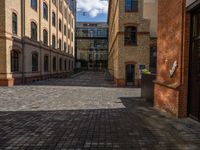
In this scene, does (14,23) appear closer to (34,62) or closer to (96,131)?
(34,62)

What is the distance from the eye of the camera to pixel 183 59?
26.6ft

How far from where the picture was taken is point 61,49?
44.6 meters

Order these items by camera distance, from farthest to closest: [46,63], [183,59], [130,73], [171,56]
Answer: [46,63], [130,73], [171,56], [183,59]

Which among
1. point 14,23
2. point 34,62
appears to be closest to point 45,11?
point 34,62

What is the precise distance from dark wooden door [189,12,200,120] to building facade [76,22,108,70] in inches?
2559

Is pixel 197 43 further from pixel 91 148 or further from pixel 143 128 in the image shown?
pixel 91 148

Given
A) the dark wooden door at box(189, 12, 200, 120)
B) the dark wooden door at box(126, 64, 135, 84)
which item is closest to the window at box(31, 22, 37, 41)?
the dark wooden door at box(126, 64, 135, 84)

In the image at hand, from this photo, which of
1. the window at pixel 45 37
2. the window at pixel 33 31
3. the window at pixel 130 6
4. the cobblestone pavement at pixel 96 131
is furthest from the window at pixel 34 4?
the cobblestone pavement at pixel 96 131

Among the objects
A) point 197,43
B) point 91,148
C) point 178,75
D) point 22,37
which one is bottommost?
point 91,148

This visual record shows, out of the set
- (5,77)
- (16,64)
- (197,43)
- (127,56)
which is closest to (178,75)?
(197,43)

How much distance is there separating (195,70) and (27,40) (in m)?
21.0

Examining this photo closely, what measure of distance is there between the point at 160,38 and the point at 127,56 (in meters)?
12.0

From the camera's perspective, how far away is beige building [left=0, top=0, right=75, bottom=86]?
2086 centimetres

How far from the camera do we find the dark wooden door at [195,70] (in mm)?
7510
